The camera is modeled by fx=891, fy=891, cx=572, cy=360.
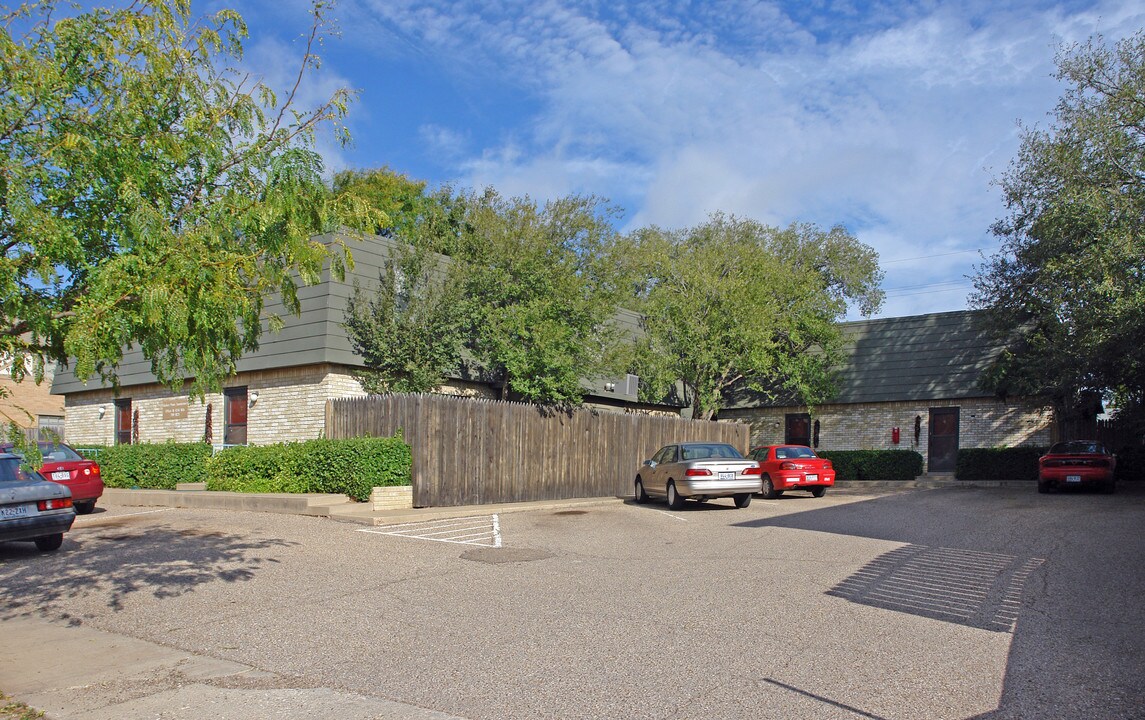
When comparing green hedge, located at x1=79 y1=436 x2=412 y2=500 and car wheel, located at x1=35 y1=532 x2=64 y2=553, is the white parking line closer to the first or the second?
green hedge, located at x1=79 y1=436 x2=412 y2=500

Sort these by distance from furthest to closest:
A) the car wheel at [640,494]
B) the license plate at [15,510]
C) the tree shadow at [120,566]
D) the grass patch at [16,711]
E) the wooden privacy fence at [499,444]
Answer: the car wheel at [640,494] < the wooden privacy fence at [499,444] < the license plate at [15,510] < the tree shadow at [120,566] < the grass patch at [16,711]

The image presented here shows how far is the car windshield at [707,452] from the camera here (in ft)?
63.7

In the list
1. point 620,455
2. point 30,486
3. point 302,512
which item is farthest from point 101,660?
point 620,455

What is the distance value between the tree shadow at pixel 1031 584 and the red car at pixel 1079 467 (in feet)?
10.5

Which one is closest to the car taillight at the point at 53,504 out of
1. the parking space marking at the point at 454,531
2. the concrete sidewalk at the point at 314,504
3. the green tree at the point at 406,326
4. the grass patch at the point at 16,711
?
the parking space marking at the point at 454,531

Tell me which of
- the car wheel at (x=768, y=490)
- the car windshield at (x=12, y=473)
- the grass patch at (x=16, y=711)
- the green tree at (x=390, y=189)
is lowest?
the car wheel at (x=768, y=490)

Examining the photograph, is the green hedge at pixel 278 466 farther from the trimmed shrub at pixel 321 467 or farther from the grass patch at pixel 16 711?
the grass patch at pixel 16 711

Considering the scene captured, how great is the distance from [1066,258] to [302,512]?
1891cm

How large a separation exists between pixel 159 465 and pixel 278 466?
4618 mm

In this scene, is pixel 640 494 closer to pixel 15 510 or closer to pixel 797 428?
pixel 15 510

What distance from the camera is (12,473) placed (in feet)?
40.7

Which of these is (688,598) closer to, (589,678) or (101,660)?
(589,678)

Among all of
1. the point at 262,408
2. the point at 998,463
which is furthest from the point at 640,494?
the point at 998,463

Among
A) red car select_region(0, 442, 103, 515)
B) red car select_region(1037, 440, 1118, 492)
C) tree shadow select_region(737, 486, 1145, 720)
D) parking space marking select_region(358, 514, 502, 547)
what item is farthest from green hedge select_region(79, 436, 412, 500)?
red car select_region(1037, 440, 1118, 492)
